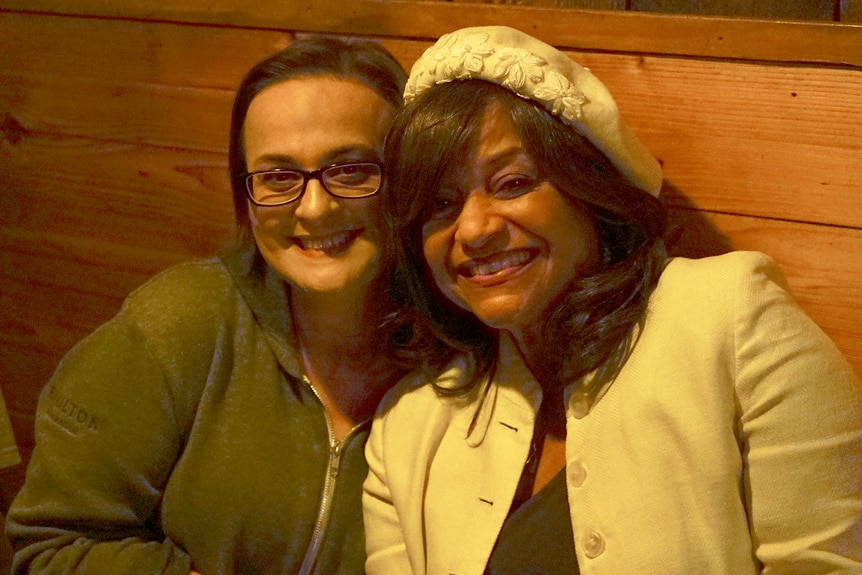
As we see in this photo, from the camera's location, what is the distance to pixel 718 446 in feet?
3.98

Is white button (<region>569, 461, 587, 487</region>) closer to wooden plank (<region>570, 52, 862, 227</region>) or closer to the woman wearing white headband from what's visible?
the woman wearing white headband

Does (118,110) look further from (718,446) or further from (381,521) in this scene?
(718,446)

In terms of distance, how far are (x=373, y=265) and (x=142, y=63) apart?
794mm

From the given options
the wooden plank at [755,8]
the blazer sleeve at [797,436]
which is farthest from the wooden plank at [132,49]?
the blazer sleeve at [797,436]

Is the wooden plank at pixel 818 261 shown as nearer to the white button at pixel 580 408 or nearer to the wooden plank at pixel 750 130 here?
the wooden plank at pixel 750 130

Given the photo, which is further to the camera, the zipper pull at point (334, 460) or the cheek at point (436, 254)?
the zipper pull at point (334, 460)

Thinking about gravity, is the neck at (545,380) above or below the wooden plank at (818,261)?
below

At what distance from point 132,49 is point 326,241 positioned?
29.9 inches

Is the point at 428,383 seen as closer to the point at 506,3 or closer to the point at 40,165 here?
the point at 506,3

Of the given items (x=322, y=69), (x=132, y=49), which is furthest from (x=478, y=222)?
(x=132, y=49)

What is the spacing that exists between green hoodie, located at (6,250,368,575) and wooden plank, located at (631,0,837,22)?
0.88m

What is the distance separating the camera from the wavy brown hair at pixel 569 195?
126cm

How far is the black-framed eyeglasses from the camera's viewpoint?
58.4 inches

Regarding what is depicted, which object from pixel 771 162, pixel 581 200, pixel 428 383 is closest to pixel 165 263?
pixel 428 383
